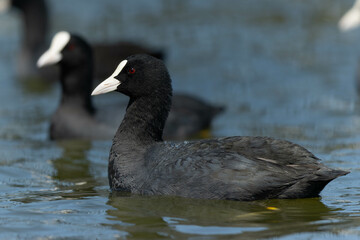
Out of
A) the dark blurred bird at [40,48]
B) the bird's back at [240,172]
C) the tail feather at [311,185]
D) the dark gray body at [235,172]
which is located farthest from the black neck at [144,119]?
the dark blurred bird at [40,48]

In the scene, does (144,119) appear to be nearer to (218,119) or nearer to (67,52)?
(67,52)

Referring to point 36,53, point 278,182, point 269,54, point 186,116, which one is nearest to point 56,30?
point 36,53

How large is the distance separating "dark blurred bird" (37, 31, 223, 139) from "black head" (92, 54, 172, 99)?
3.13 m

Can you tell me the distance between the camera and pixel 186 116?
34.7ft

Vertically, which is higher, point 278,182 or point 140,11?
point 140,11

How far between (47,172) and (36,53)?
686 centimetres

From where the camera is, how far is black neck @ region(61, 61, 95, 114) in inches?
402

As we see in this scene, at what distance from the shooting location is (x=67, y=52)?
10.1m

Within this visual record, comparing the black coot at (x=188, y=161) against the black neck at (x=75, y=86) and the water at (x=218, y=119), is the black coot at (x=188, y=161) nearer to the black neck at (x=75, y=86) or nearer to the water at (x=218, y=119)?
the water at (x=218, y=119)

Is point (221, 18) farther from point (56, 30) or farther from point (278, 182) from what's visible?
point (278, 182)

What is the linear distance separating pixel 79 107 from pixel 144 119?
3.48m

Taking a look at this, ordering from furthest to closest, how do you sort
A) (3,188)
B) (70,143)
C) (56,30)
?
(56,30) < (70,143) < (3,188)

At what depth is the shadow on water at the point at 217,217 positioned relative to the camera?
17.8ft

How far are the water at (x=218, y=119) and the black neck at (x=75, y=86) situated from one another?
0.65 metres
